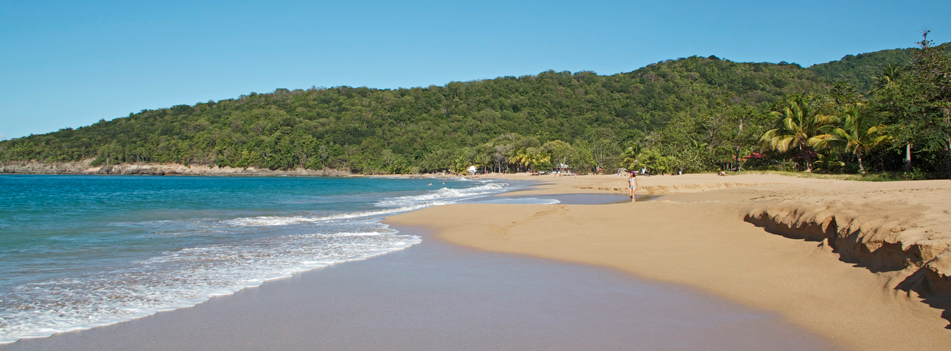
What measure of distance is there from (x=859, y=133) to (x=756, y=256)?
26615 mm

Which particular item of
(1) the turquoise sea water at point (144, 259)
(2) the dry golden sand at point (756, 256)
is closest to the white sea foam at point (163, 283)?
(1) the turquoise sea water at point (144, 259)

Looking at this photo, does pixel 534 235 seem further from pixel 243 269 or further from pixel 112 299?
pixel 112 299

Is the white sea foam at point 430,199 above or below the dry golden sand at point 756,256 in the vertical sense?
below

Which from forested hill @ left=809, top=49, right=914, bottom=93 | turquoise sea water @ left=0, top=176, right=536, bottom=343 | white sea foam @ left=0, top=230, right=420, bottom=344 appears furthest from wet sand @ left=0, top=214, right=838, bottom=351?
forested hill @ left=809, top=49, right=914, bottom=93

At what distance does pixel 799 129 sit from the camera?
1334 inches

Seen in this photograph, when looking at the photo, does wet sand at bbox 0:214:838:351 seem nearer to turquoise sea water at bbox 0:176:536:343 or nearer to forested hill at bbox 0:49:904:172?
turquoise sea water at bbox 0:176:536:343

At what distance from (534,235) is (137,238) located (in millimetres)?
8719

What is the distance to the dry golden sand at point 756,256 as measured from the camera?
3980 mm

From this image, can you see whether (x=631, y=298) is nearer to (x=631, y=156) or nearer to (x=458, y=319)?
(x=458, y=319)

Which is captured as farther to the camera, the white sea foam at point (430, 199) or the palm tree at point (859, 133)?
the palm tree at point (859, 133)

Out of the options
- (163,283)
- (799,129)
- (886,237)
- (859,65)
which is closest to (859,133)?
(799,129)

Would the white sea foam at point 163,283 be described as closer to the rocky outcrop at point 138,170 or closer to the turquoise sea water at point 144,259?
the turquoise sea water at point 144,259

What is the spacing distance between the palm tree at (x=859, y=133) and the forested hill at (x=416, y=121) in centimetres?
7172

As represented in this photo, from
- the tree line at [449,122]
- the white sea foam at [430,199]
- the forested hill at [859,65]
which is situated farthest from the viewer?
the forested hill at [859,65]
